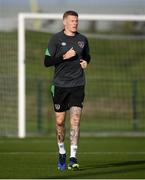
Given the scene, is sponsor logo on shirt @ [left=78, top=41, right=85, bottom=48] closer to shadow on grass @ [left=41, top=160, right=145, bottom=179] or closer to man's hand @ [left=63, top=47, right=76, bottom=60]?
man's hand @ [left=63, top=47, right=76, bottom=60]

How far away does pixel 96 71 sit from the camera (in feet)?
109

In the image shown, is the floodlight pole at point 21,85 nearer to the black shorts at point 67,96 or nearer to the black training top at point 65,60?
the black shorts at point 67,96

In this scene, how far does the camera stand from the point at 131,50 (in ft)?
114

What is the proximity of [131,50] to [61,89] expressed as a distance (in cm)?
2164

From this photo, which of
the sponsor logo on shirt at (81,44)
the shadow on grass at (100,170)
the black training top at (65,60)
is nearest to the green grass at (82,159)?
the shadow on grass at (100,170)

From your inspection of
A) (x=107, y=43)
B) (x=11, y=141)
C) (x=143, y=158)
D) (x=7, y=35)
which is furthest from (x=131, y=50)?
(x=143, y=158)

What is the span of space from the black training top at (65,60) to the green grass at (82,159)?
1284 mm

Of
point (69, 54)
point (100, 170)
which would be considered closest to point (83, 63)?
point (69, 54)

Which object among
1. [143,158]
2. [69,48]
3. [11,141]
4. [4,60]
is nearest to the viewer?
[69,48]

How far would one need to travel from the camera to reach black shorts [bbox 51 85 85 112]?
43.9 feet

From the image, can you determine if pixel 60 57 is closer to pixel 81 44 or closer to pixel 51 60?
pixel 51 60

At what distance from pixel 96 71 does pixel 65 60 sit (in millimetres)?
20080

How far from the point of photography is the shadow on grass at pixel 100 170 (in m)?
12.2

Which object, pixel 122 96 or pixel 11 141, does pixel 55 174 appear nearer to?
pixel 11 141
